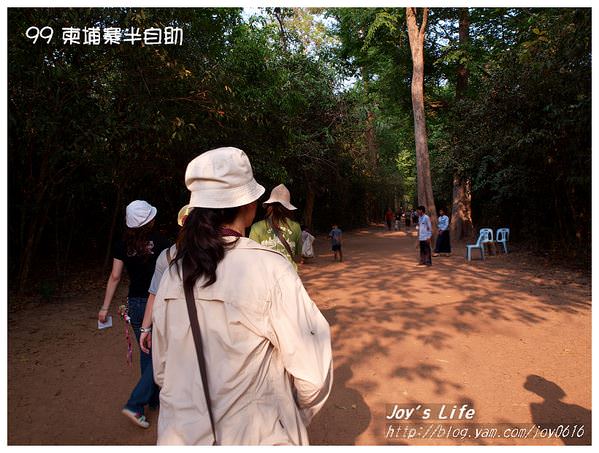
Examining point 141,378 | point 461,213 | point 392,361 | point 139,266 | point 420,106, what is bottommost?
point 392,361

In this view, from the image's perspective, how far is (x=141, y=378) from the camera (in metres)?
3.39

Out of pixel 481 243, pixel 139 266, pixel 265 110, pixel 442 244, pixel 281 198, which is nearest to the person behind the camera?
pixel 139 266

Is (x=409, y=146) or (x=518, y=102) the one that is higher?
(x=409, y=146)

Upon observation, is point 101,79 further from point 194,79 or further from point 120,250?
point 120,250

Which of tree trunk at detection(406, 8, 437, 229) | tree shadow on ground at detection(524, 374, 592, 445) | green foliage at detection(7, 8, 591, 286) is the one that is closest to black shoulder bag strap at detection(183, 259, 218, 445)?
tree shadow on ground at detection(524, 374, 592, 445)

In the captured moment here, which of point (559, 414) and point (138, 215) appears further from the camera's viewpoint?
point (559, 414)

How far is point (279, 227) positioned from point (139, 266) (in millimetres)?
1189

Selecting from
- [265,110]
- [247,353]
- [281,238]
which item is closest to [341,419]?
[281,238]

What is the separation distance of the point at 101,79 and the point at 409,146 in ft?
62.8

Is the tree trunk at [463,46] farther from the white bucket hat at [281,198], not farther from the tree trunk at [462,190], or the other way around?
the white bucket hat at [281,198]

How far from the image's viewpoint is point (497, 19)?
15969 millimetres

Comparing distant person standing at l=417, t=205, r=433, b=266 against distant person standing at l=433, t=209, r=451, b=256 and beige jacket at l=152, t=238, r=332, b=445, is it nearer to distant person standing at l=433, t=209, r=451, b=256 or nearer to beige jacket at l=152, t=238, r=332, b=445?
distant person standing at l=433, t=209, r=451, b=256

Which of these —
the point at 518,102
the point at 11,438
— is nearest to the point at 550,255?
the point at 518,102

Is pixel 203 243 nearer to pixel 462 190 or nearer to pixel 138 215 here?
pixel 138 215
